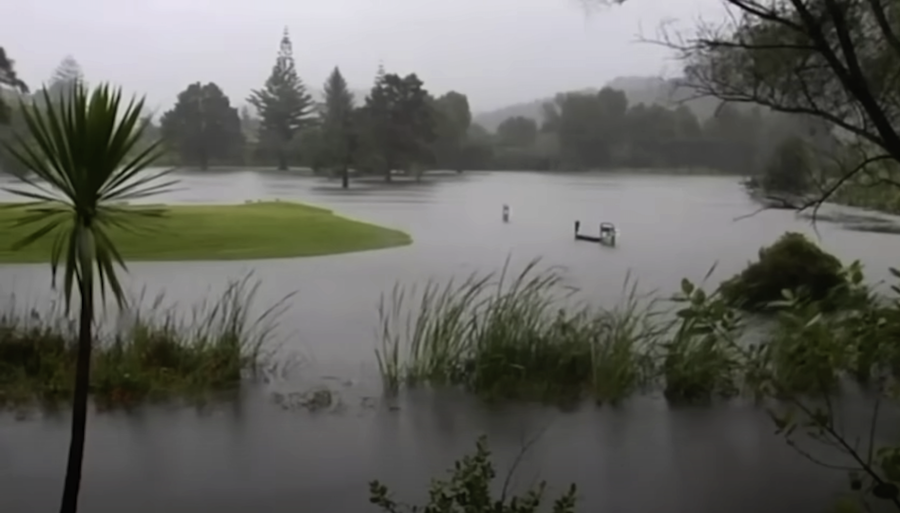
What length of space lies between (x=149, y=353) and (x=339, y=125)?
1012 mm

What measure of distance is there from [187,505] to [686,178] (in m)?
2.13

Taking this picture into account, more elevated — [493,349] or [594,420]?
[493,349]

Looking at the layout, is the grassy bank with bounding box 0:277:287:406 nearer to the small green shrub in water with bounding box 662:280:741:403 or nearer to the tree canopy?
the small green shrub in water with bounding box 662:280:741:403

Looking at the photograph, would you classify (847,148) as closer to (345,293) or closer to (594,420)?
(594,420)

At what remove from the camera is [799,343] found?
9.34 ft

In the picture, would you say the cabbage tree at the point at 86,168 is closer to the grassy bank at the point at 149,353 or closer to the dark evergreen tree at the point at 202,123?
the grassy bank at the point at 149,353

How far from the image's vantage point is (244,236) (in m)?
3.28

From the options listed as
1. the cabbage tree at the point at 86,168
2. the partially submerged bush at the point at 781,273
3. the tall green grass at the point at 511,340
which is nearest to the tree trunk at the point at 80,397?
the cabbage tree at the point at 86,168

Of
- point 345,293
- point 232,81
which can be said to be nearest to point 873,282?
point 345,293

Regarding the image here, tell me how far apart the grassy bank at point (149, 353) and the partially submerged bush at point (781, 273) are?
5.48 feet

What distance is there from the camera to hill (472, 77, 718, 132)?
10.7 ft

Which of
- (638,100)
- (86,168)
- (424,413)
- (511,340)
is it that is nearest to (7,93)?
(86,168)

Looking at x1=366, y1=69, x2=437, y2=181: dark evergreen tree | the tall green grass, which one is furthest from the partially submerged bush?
x1=366, y1=69, x2=437, y2=181: dark evergreen tree

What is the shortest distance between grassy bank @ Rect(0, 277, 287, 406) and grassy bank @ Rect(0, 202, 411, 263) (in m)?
0.16
